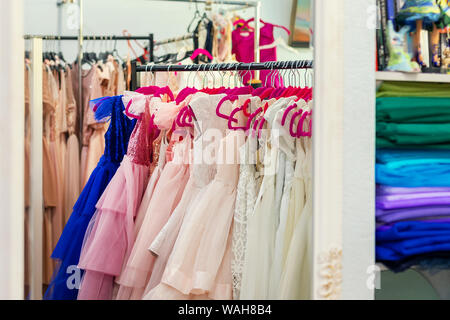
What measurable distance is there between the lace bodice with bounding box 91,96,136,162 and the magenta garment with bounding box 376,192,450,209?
85 centimetres

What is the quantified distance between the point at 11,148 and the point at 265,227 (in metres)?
0.63

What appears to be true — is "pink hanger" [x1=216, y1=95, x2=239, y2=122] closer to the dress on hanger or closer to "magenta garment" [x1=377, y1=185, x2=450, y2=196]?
the dress on hanger

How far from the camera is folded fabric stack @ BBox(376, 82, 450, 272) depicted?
1.19 meters

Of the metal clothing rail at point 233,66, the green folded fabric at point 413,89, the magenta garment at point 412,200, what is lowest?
the magenta garment at point 412,200

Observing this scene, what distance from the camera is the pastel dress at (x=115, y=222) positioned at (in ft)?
4.56

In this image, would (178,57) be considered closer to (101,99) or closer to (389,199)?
(101,99)

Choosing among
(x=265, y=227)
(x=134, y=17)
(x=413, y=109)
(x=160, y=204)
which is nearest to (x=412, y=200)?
(x=413, y=109)

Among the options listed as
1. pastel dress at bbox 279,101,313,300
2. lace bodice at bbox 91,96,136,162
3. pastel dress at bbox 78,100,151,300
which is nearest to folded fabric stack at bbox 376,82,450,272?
pastel dress at bbox 279,101,313,300

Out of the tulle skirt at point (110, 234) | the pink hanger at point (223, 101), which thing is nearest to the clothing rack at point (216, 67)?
the pink hanger at point (223, 101)

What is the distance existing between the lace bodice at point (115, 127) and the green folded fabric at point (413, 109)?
84 centimetres

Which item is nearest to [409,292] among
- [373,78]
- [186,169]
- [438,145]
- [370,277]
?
[370,277]

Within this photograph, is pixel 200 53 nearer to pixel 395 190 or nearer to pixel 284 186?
pixel 284 186

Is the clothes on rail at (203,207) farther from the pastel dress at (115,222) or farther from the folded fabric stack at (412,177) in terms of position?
the folded fabric stack at (412,177)
